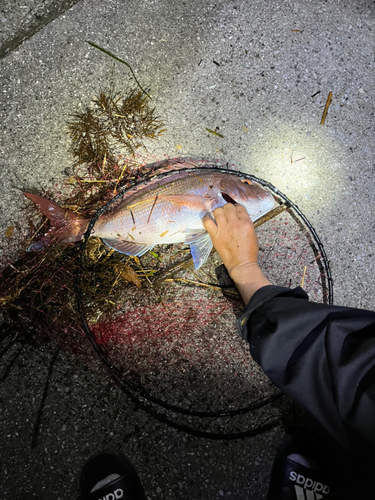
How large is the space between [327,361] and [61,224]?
2.07m

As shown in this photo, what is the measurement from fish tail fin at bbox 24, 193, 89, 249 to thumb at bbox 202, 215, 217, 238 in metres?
0.94

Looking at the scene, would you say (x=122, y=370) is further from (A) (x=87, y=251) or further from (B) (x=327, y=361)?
(B) (x=327, y=361)

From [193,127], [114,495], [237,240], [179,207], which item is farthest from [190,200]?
[114,495]

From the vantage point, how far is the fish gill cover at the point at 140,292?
2.52 m

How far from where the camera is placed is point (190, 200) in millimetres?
2326

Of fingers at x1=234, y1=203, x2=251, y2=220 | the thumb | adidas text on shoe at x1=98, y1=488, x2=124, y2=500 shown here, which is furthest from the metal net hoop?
adidas text on shoe at x1=98, y1=488, x2=124, y2=500

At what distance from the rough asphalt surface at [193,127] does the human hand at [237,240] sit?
0.70 metres

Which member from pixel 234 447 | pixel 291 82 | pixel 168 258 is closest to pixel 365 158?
pixel 291 82

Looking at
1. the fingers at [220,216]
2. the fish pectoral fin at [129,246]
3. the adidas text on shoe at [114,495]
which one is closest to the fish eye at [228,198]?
the fingers at [220,216]

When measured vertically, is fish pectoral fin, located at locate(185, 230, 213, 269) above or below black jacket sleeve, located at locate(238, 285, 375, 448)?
above

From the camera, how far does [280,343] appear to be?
1.71m

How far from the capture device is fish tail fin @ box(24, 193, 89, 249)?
240 centimetres

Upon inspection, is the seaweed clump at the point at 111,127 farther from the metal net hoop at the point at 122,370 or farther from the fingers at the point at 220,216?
the fingers at the point at 220,216

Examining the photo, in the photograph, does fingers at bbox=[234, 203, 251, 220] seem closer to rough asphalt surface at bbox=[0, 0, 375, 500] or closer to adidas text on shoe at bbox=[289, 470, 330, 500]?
rough asphalt surface at bbox=[0, 0, 375, 500]
